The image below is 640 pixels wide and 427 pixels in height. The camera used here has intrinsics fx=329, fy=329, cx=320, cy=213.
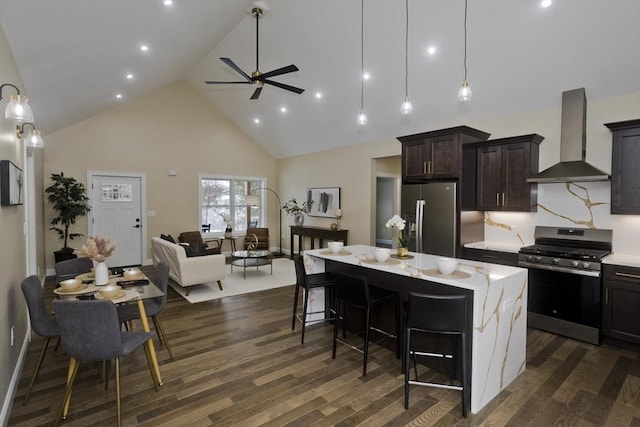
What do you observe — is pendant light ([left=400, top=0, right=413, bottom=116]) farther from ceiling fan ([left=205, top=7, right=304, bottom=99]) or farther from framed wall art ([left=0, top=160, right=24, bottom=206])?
framed wall art ([left=0, top=160, right=24, bottom=206])

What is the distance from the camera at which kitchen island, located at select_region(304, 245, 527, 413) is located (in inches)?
95.6

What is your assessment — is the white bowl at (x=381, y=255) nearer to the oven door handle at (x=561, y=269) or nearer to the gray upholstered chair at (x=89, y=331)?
the oven door handle at (x=561, y=269)

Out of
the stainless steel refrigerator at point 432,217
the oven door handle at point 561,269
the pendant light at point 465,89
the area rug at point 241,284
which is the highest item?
the pendant light at point 465,89

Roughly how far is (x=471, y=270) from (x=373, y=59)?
11.3ft

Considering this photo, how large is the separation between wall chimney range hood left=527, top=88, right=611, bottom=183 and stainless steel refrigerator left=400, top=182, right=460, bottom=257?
1.07 metres

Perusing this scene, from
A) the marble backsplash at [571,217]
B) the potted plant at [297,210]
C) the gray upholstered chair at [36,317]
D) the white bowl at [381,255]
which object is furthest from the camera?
the potted plant at [297,210]

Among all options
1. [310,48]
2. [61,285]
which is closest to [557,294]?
[310,48]

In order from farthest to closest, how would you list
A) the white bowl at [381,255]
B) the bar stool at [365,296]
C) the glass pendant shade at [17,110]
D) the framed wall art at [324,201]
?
1. the framed wall art at [324,201]
2. the white bowl at [381,255]
3. the bar stool at [365,296]
4. the glass pendant shade at [17,110]

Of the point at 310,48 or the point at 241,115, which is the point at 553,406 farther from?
the point at 241,115

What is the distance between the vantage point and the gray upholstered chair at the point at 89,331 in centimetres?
218

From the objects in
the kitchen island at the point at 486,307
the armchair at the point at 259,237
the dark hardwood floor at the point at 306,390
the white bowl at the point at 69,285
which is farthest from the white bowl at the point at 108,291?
the armchair at the point at 259,237

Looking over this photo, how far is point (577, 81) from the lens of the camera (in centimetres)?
395

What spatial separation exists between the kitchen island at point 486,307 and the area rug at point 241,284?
9.51ft

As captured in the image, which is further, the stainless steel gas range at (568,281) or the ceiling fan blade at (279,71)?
the ceiling fan blade at (279,71)
